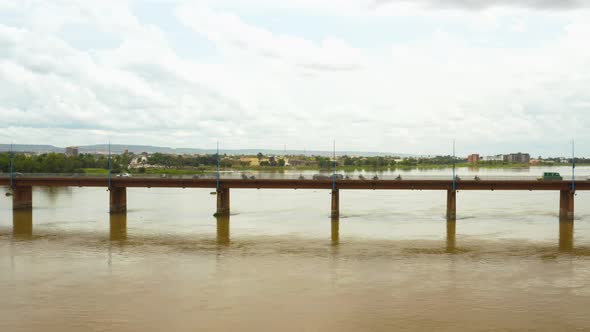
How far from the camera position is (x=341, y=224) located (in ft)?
211

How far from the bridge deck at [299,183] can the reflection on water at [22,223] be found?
4.05 meters

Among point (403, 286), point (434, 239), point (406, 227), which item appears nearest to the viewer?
point (403, 286)

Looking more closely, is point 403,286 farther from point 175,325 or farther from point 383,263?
point 175,325

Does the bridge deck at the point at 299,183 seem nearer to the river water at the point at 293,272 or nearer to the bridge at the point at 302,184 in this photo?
the bridge at the point at 302,184

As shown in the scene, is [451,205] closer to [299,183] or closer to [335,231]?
[335,231]

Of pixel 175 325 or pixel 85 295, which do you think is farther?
pixel 85 295

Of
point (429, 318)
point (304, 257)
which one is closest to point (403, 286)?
point (429, 318)

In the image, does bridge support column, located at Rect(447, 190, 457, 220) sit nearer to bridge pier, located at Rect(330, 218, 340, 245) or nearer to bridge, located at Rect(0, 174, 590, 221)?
bridge, located at Rect(0, 174, 590, 221)

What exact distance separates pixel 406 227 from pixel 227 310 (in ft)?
119

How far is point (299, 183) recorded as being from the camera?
7025 centimetres

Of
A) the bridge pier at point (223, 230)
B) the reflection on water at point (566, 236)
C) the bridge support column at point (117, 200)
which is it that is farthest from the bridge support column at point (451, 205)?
the bridge support column at point (117, 200)

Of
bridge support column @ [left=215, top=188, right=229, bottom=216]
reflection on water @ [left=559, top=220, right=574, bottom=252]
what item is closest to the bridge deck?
bridge support column @ [left=215, top=188, right=229, bottom=216]

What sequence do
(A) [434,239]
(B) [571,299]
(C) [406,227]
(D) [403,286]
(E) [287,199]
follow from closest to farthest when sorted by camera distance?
(B) [571,299], (D) [403,286], (A) [434,239], (C) [406,227], (E) [287,199]

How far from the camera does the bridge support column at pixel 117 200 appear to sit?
240 ft
